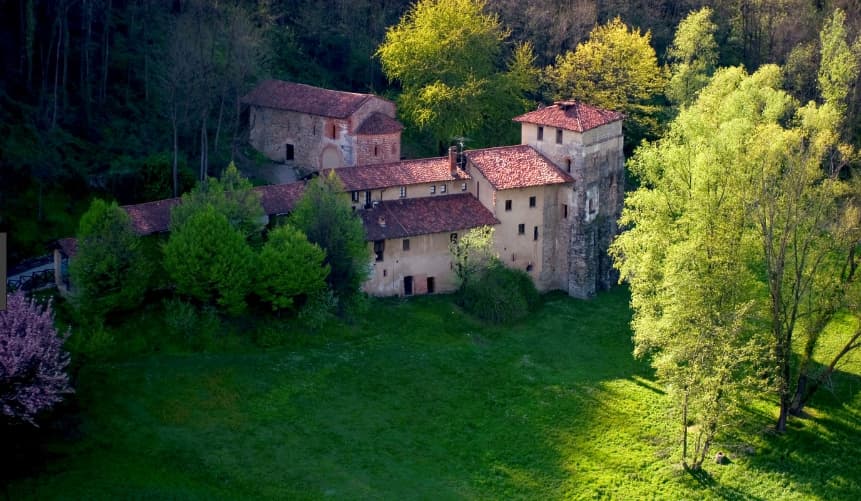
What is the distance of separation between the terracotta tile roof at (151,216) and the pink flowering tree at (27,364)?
10.1 metres

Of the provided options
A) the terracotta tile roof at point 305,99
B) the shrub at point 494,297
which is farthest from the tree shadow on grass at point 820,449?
the terracotta tile roof at point 305,99

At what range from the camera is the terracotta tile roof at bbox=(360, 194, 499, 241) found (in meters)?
64.9

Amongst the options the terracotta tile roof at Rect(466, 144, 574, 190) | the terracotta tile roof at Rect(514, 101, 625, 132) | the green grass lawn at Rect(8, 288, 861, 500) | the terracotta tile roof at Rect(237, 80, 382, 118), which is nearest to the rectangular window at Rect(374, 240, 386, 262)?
the green grass lawn at Rect(8, 288, 861, 500)

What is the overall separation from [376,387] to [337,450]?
5.62 m

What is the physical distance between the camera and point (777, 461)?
182 ft

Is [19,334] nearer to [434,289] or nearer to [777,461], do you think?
[434,289]

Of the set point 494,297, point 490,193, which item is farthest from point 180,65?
point 494,297

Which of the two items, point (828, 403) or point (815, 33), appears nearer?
point (828, 403)

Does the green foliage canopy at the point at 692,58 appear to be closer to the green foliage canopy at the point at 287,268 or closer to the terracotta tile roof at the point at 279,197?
the terracotta tile roof at the point at 279,197

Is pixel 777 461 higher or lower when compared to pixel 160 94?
lower

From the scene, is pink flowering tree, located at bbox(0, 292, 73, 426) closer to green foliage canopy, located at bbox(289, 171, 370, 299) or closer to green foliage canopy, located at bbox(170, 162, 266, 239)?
green foliage canopy, located at bbox(170, 162, 266, 239)

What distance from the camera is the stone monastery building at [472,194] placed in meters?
65.8

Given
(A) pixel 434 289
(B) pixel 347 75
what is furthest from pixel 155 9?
(A) pixel 434 289

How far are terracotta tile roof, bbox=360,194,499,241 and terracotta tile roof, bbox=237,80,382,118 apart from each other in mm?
9954
